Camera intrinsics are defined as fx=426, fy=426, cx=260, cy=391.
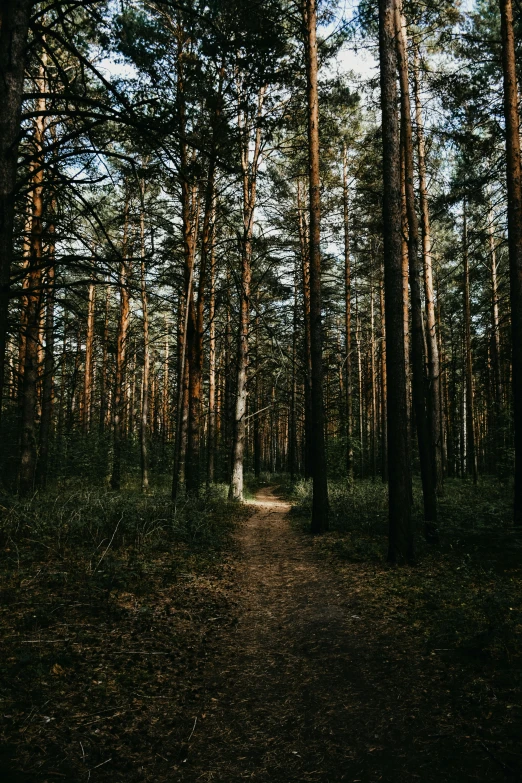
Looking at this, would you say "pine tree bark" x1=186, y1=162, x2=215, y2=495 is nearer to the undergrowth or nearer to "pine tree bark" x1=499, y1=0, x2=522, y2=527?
the undergrowth

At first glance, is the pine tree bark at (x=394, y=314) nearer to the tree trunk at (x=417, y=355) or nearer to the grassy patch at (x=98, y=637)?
the tree trunk at (x=417, y=355)

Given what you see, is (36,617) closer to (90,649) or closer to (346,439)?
(90,649)

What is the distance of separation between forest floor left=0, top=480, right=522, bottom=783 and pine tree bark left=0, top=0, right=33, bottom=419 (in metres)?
2.70

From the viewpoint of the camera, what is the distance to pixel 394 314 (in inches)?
291

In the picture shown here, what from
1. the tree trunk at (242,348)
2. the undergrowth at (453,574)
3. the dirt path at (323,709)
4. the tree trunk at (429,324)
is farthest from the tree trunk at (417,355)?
the tree trunk at (242,348)

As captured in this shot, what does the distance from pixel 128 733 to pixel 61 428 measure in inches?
766

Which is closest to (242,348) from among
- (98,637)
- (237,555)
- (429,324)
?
(429,324)

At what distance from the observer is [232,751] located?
3.00 meters

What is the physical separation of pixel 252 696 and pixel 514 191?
11.0m

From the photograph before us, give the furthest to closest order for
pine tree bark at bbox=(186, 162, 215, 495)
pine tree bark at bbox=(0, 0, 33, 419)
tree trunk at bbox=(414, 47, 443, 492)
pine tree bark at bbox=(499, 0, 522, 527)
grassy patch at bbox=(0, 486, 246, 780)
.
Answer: tree trunk at bbox=(414, 47, 443, 492)
pine tree bark at bbox=(186, 162, 215, 495)
pine tree bark at bbox=(499, 0, 522, 527)
pine tree bark at bbox=(0, 0, 33, 419)
grassy patch at bbox=(0, 486, 246, 780)

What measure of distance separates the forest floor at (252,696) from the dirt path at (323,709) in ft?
0.04

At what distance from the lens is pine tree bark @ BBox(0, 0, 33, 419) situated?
3305 mm

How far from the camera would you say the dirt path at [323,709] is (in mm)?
2777

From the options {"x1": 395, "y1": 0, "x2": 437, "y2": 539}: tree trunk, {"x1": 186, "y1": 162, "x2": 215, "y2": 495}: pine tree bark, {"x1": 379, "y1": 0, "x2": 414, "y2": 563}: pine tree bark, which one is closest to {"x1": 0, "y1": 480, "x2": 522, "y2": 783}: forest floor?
{"x1": 379, "y1": 0, "x2": 414, "y2": 563}: pine tree bark
